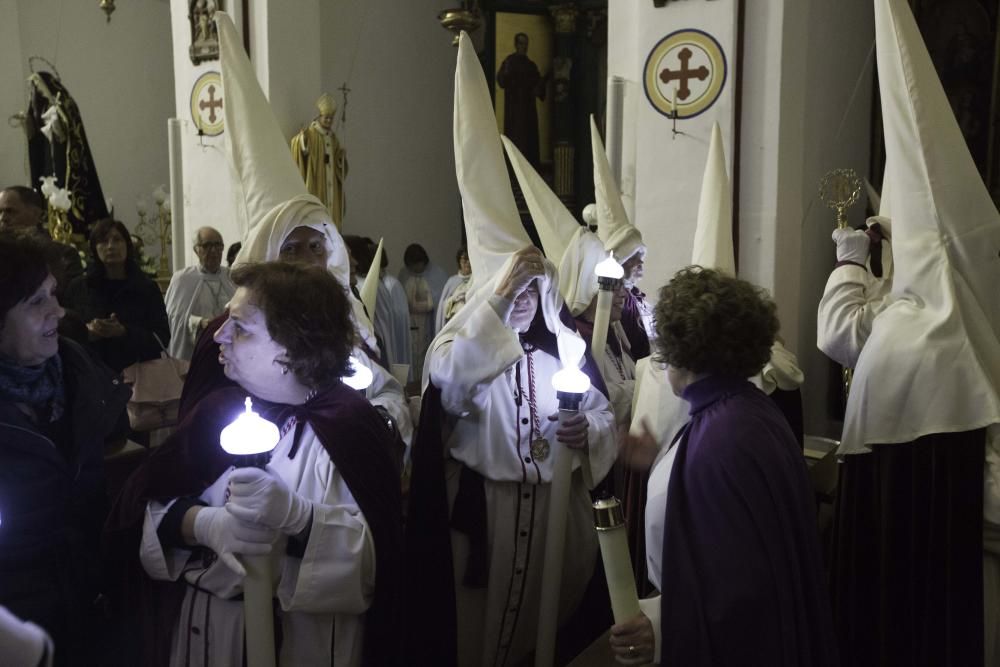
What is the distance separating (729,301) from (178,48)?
762 centimetres

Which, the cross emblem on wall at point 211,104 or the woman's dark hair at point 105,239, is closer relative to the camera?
the woman's dark hair at point 105,239

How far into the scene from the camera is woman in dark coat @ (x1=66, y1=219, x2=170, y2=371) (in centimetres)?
459

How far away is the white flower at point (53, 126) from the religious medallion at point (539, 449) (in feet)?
27.2

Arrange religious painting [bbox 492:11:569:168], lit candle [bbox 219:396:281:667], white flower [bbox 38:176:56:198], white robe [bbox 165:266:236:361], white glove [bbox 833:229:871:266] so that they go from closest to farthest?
lit candle [bbox 219:396:281:667] → white glove [bbox 833:229:871:266] → white robe [bbox 165:266:236:361] → white flower [bbox 38:176:56:198] → religious painting [bbox 492:11:569:168]

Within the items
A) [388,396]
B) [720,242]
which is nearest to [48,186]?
[388,396]

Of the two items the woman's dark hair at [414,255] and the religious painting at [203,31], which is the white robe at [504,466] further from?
the woman's dark hair at [414,255]

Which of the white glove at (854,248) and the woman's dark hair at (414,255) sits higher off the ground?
the white glove at (854,248)

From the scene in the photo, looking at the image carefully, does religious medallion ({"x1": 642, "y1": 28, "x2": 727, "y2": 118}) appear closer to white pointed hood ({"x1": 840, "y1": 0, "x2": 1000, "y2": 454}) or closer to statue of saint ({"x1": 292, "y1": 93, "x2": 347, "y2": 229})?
white pointed hood ({"x1": 840, "y1": 0, "x2": 1000, "y2": 454})

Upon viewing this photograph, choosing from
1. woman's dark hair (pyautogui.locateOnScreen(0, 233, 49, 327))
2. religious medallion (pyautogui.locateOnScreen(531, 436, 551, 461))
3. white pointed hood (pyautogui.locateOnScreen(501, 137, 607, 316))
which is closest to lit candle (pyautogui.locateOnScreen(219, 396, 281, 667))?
woman's dark hair (pyautogui.locateOnScreen(0, 233, 49, 327))

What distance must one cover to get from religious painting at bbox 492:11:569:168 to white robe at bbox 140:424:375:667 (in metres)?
8.51

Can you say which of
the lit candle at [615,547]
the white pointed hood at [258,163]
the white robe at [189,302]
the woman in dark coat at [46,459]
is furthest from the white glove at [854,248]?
the white robe at [189,302]

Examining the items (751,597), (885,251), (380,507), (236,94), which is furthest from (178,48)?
(751,597)

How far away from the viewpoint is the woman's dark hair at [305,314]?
2117 mm

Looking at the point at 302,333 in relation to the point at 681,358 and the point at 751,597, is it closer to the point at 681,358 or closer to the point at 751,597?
the point at 681,358
